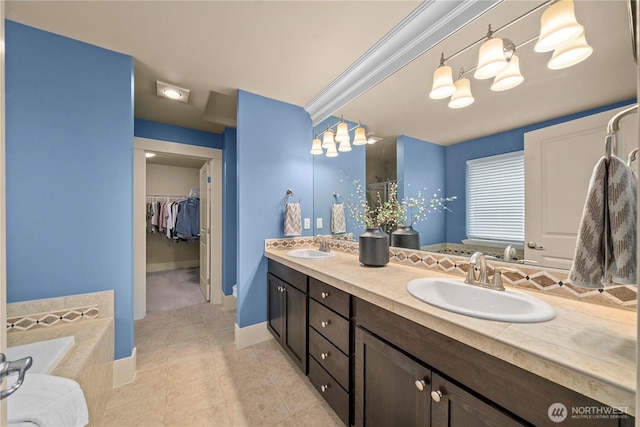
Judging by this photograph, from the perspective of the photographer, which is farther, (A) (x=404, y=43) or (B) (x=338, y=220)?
(B) (x=338, y=220)

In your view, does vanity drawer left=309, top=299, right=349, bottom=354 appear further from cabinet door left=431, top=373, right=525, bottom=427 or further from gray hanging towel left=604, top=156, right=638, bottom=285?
gray hanging towel left=604, top=156, right=638, bottom=285

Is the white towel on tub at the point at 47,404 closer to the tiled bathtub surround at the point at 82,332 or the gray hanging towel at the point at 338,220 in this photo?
the tiled bathtub surround at the point at 82,332

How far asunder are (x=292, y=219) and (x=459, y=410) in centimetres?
190

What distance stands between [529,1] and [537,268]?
4.09ft

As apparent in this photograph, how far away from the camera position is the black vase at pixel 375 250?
152 centimetres

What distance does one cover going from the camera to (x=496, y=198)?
1.21 meters

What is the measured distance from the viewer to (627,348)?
590 millimetres

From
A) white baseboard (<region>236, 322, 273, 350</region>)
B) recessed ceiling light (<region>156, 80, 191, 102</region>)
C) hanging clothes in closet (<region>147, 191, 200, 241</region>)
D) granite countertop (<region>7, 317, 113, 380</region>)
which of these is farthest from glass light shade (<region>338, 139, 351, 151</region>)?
hanging clothes in closet (<region>147, 191, 200, 241</region>)

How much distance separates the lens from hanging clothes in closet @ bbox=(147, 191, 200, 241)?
15.3 ft

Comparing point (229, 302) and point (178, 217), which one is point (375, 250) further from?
point (178, 217)

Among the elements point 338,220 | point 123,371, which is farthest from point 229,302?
point 338,220

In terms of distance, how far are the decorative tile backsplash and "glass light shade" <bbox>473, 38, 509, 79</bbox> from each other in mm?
2780

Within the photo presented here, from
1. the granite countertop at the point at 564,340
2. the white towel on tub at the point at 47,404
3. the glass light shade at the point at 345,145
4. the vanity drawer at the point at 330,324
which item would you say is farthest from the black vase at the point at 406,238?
the white towel on tub at the point at 47,404

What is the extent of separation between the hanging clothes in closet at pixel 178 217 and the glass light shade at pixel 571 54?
208 inches
